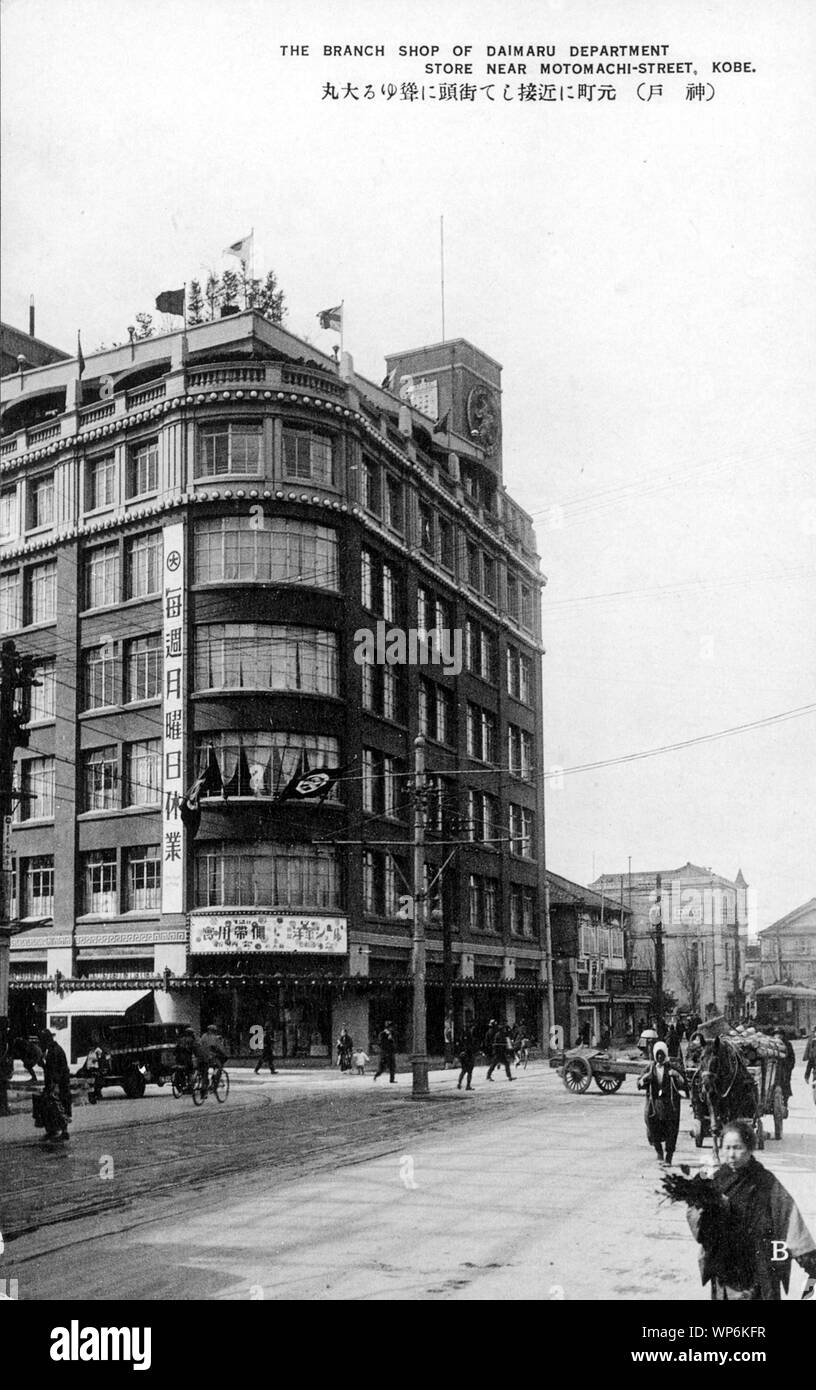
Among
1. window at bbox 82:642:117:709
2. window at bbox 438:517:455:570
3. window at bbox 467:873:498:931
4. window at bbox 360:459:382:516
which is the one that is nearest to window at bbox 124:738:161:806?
window at bbox 82:642:117:709

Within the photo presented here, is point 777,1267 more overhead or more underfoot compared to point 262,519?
more underfoot

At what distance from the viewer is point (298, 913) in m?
34.5

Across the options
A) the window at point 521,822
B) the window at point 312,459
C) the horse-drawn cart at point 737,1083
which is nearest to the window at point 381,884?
the window at point 521,822

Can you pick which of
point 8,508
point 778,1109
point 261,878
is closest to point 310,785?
point 261,878

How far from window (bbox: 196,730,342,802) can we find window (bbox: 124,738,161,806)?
1.34 m

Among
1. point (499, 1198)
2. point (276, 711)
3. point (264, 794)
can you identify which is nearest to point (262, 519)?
point (276, 711)

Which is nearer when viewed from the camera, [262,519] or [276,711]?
[262,519]

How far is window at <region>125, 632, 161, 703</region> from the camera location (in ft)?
103

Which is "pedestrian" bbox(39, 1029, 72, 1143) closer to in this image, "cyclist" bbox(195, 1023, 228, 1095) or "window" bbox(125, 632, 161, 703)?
"cyclist" bbox(195, 1023, 228, 1095)

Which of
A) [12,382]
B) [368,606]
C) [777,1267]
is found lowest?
[777,1267]
